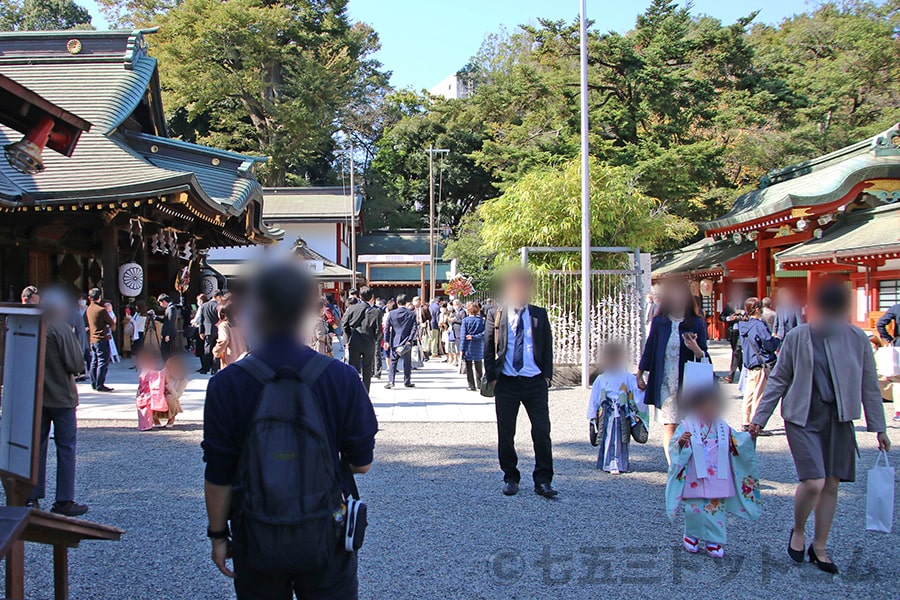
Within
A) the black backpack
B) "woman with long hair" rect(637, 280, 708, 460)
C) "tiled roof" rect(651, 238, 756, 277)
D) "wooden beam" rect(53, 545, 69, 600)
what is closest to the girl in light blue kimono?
"woman with long hair" rect(637, 280, 708, 460)

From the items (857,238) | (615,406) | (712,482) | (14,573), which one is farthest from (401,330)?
(857,238)

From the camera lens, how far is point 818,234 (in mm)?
15773

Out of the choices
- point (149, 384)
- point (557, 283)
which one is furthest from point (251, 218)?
point (149, 384)

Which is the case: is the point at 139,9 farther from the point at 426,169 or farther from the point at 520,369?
the point at 520,369

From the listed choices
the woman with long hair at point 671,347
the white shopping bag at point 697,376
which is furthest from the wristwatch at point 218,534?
the woman with long hair at point 671,347

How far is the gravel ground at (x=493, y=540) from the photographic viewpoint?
12.2 feet

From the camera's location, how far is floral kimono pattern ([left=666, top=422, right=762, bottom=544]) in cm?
413

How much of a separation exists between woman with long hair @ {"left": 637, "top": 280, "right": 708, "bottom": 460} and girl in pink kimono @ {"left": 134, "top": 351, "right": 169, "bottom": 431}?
17.7 ft

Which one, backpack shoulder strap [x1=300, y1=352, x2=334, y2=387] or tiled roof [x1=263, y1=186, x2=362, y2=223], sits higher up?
tiled roof [x1=263, y1=186, x2=362, y2=223]

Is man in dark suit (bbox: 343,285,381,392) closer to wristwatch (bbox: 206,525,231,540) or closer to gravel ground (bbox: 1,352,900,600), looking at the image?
gravel ground (bbox: 1,352,900,600)

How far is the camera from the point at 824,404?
388 cm

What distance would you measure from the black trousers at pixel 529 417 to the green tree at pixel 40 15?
45641 mm

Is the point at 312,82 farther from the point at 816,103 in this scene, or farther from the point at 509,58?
the point at 816,103

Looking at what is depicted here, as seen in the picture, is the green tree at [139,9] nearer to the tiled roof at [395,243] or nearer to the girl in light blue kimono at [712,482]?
the tiled roof at [395,243]
